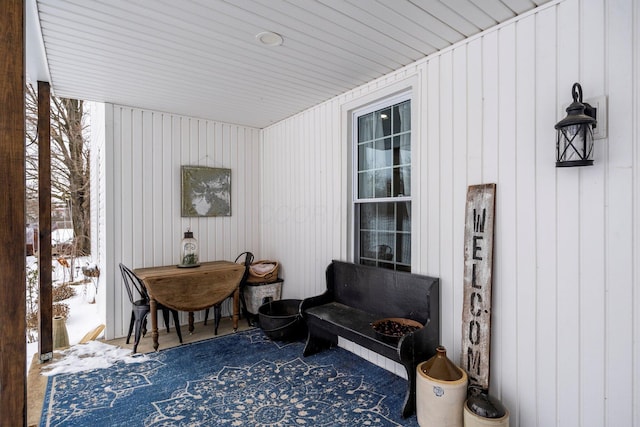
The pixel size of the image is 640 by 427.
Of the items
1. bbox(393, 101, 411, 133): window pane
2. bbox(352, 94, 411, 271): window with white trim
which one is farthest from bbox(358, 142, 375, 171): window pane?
bbox(393, 101, 411, 133): window pane

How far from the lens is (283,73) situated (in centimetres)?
A: 292

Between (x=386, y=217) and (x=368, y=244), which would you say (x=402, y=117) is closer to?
(x=386, y=217)

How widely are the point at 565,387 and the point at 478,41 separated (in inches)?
85.1

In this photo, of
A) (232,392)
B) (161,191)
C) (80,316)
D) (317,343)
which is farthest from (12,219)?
(80,316)

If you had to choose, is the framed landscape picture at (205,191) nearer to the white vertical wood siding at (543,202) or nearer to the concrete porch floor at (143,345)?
the concrete porch floor at (143,345)

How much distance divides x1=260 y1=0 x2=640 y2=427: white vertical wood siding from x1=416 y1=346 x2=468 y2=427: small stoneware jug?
0.31 metres

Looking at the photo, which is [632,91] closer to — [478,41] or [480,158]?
[480,158]

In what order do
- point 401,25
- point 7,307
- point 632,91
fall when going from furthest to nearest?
point 401,25 < point 632,91 < point 7,307

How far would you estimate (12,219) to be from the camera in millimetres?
1229

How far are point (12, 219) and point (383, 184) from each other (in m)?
2.53

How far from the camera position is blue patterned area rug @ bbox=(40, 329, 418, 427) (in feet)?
7.33

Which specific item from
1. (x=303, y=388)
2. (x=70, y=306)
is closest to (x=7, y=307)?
(x=303, y=388)

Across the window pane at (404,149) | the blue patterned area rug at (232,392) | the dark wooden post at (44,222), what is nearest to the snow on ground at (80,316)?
the dark wooden post at (44,222)

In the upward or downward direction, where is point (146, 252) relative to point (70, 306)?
upward
